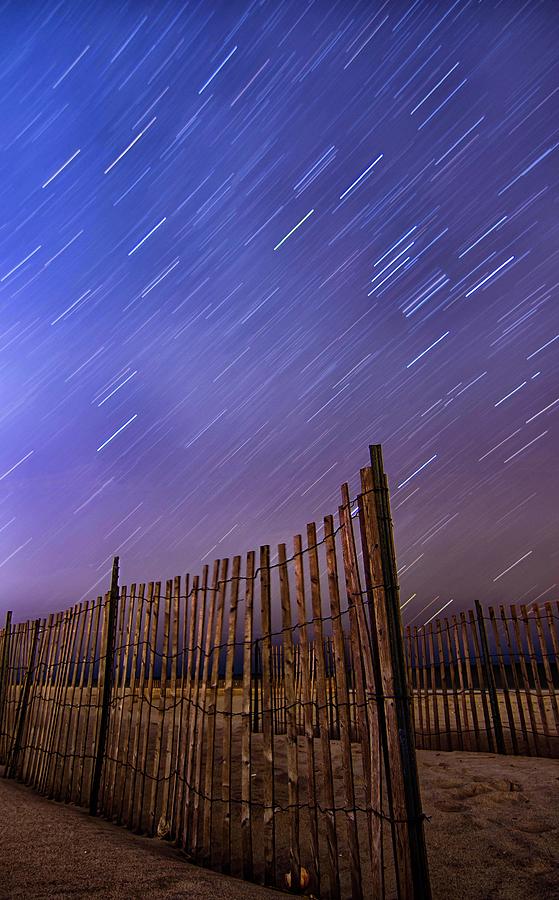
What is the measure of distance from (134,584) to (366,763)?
3.67m

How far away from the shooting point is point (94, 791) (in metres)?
5.75

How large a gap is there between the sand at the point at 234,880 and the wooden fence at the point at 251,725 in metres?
0.36

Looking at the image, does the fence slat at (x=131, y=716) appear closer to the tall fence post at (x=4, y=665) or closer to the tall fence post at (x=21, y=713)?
the tall fence post at (x=21, y=713)

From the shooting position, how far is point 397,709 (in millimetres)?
3066

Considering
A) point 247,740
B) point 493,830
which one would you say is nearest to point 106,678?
point 247,740

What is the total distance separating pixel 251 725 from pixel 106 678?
189cm

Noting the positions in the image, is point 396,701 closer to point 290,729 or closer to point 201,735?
point 290,729

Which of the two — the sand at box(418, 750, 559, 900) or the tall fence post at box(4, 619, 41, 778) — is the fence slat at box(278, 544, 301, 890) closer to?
the sand at box(418, 750, 559, 900)

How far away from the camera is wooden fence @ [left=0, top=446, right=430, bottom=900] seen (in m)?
3.17

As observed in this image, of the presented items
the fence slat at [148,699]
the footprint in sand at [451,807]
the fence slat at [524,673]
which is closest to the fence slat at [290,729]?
the fence slat at [148,699]

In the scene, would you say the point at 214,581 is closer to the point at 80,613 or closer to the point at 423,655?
the point at 80,613

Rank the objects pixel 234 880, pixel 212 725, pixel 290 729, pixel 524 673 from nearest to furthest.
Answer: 1. pixel 234 880
2. pixel 290 729
3. pixel 212 725
4. pixel 524 673

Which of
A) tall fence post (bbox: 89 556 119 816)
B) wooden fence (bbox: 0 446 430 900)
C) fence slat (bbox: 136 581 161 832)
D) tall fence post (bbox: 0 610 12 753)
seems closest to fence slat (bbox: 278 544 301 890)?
wooden fence (bbox: 0 446 430 900)

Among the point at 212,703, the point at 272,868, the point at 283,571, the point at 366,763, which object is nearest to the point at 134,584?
the point at 212,703
